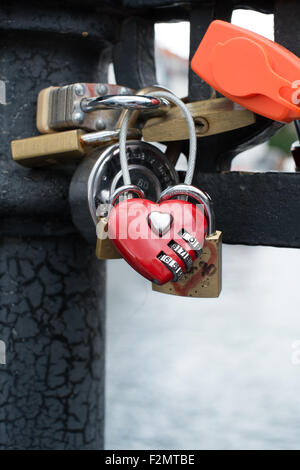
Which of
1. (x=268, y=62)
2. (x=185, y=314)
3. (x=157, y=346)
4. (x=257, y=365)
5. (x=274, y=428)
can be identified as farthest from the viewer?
(x=185, y=314)

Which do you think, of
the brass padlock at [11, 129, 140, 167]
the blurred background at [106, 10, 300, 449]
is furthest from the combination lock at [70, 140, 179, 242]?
the blurred background at [106, 10, 300, 449]

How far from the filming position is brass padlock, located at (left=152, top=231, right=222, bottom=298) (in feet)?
1.75

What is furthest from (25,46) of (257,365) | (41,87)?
(257,365)

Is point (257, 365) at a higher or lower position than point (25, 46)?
lower

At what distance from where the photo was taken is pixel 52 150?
57 centimetres

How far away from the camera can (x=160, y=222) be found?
493mm

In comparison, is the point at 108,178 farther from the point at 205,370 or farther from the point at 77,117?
the point at 205,370

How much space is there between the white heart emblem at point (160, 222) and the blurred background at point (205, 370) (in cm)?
24

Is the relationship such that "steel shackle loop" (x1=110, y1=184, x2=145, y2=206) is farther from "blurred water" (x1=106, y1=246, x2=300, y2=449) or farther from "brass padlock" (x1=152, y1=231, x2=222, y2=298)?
"blurred water" (x1=106, y1=246, x2=300, y2=449)

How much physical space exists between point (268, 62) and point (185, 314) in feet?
2.96

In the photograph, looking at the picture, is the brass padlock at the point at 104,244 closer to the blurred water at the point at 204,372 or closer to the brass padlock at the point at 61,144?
the brass padlock at the point at 61,144

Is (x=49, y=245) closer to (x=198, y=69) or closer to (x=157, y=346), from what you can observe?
(x=198, y=69)

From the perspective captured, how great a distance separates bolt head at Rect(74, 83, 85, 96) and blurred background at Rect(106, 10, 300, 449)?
145mm

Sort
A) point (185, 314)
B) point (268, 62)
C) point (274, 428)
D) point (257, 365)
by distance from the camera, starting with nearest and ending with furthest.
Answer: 1. point (268, 62)
2. point (274, 428)
3. point (257, 365)
4. point (185, 314)
